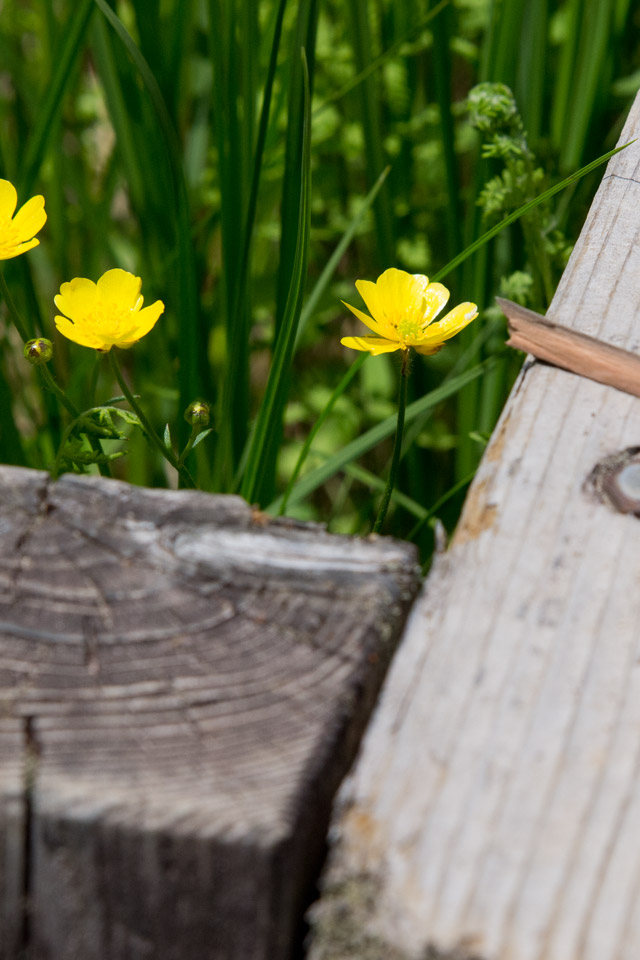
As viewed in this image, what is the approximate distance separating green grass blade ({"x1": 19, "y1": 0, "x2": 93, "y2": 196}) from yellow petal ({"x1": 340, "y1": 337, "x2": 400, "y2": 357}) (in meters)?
0.63

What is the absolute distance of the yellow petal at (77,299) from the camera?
2.85ft

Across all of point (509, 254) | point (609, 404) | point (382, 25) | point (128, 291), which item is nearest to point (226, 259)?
point (128, 291)

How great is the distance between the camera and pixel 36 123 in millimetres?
1210

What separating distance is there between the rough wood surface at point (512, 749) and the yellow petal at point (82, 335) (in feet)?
1.37

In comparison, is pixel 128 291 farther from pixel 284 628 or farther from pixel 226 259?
pixel 284 628

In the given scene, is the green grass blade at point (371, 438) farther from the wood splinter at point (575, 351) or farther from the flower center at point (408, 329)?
the wood splinter at point (575, 351)

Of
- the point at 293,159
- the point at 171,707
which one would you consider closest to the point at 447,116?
the point at 293,159

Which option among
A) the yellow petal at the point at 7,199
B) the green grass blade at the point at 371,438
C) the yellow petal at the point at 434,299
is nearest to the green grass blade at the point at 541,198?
the yellow petal at the point at 434,299

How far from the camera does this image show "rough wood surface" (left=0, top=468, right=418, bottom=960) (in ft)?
1.44

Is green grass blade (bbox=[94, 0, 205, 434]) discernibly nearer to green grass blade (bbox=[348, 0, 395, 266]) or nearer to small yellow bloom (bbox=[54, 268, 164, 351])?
small yellow bloom (bbox=[54, 268, 164, 351])

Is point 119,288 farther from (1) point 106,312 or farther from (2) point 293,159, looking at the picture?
(2) point 293,159

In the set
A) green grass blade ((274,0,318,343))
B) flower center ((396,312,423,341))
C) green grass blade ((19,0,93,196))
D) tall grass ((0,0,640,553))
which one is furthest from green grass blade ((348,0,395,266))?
flower center ((396,312,423,341))

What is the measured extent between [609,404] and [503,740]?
29 centimetres

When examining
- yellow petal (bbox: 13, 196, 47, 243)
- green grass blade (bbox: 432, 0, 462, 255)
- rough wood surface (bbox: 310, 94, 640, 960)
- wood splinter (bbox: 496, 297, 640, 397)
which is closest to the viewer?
rough wood surface (bbox: 310, 94, 640, 960)
